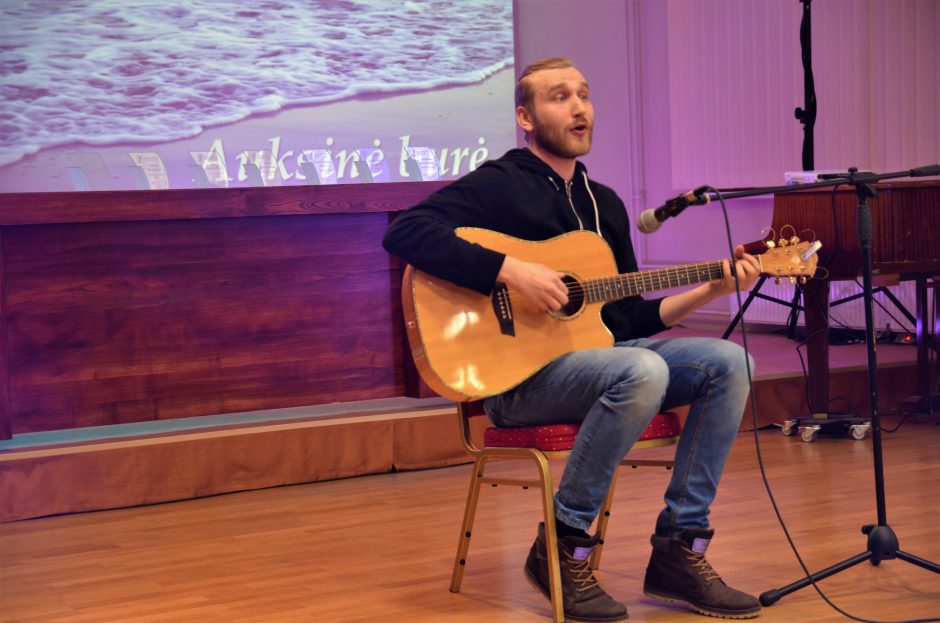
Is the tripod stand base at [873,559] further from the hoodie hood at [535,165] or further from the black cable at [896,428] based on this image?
the black cable at [896,428]

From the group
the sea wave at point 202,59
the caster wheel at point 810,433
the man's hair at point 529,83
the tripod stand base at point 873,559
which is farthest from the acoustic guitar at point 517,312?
the sea wave at point 202,59

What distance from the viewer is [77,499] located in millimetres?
3912

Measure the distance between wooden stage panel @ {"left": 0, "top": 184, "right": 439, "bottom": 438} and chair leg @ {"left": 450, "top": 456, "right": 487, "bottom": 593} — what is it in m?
1.70

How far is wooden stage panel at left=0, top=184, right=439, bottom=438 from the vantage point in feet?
13.6

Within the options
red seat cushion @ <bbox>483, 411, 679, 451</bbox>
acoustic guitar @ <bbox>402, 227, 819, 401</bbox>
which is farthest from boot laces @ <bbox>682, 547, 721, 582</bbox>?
acoustic guitar @ <bbox>402, 227, 819, 401</bbox>

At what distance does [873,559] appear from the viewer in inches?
112

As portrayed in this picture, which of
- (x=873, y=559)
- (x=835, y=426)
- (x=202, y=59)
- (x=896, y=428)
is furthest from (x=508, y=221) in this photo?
(x=202, y=59)

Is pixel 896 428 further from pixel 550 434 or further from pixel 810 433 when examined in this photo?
pixel 550 434

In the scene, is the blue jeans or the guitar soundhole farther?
the guitar soundhole

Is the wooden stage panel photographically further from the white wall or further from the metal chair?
the white wall

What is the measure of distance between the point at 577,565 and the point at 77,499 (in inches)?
75.8

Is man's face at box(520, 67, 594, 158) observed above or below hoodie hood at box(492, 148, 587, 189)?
above

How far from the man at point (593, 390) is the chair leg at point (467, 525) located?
163 mm

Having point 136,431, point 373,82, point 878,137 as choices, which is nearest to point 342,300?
point 136,431
